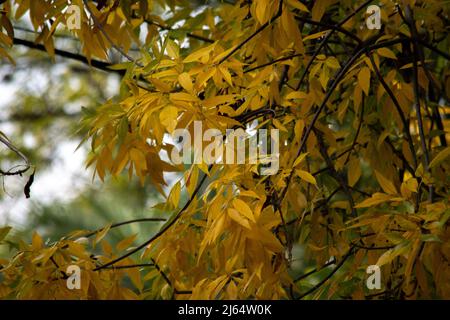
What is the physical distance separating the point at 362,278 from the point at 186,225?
1.07 ft

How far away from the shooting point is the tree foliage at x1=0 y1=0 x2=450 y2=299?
1.18m

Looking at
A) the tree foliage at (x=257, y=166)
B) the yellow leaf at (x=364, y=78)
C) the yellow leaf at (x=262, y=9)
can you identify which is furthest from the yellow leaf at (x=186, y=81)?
the yellow leaf at (x=364, y=78)

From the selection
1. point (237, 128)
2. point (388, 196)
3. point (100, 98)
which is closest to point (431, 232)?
point (388, 196)

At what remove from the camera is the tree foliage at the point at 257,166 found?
3.86 feet

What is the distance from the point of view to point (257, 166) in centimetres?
128

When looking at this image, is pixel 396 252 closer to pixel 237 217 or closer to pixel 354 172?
pixel 237 217

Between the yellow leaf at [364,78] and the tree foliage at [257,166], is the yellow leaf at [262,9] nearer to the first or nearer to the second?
the tree foliage at [257,166]

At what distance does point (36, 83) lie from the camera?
13.0 ft
